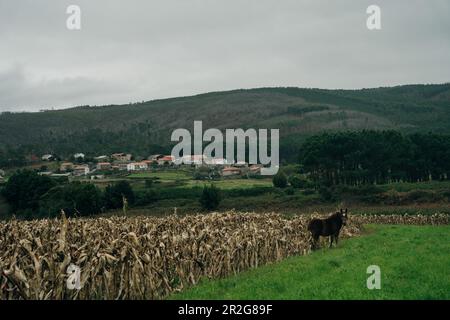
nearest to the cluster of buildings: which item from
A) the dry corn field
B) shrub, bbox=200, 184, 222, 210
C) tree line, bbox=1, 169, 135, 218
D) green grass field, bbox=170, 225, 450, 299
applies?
tree line, bbox=1, 169, 135, 218

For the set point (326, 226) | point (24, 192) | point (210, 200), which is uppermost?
point (326, 226)

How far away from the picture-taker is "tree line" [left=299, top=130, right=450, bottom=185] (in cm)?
10562

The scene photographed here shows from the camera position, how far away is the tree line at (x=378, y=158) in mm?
105625

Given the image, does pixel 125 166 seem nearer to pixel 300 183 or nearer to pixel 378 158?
pixel 300 183

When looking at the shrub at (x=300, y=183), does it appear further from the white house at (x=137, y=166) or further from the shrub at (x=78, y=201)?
the white house at (x=137, y=166)

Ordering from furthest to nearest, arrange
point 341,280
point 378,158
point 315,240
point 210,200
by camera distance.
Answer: point 378,158 → point 210,200 → point 315,240 → point 341,280

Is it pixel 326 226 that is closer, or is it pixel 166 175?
pixel 326 226

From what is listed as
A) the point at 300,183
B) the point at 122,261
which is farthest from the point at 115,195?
the point at 122,261

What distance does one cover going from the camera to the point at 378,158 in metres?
106

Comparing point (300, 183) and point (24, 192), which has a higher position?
point (24, 192)

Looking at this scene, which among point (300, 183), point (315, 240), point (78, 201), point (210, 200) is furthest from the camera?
point (300, 183)

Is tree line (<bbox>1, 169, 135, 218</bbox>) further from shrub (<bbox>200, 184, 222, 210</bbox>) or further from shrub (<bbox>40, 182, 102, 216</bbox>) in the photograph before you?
shrub (<bbox>200, 184, 222, 210</bbox>)

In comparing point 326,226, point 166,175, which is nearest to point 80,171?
point 166,175
